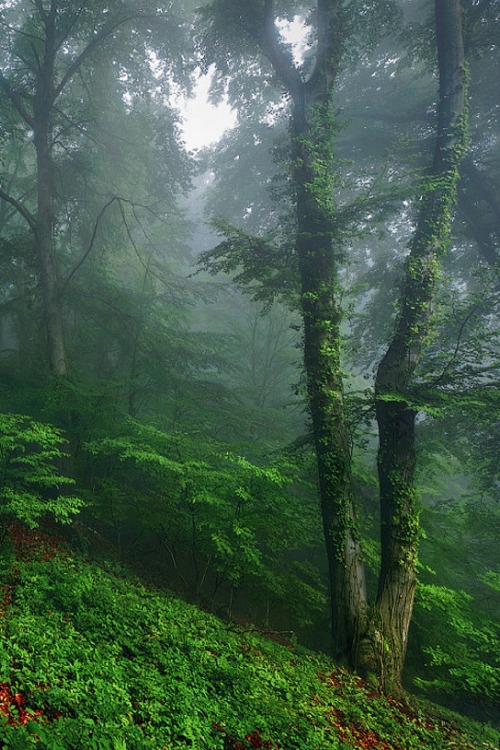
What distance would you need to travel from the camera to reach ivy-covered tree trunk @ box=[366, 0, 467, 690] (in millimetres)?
5113

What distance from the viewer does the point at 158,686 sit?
3.44m

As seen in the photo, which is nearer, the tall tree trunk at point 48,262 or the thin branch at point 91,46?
the tall tree trunk at point 48,262

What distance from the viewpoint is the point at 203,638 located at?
462cm

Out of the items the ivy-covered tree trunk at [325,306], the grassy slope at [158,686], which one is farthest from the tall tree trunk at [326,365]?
the grassy slope at [158,686]

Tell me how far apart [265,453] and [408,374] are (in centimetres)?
257

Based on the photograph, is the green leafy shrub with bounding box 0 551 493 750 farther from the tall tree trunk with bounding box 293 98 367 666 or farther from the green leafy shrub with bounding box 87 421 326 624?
the green leafy shrub with bounding box 87 421 326 624

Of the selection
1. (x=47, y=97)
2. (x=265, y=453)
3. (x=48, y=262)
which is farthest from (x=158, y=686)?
(x=47, y=97)

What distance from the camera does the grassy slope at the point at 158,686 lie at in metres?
2.88

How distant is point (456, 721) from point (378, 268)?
12433mm

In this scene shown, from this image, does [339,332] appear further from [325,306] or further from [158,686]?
[158,686]

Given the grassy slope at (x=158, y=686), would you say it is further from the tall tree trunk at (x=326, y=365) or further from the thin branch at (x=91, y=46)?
the thin branch at (x=91, y=46)

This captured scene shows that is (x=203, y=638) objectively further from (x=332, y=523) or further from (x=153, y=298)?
(x=153, y=298)

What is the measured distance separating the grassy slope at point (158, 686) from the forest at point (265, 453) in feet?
0.09

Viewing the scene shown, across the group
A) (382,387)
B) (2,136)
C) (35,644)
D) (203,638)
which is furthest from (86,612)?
(2,136)
